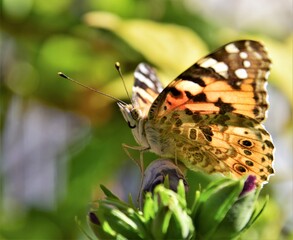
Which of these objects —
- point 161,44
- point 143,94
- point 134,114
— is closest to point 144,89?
point 143,94

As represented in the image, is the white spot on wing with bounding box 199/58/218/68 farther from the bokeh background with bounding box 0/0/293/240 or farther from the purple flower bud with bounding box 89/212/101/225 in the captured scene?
the bokeh background with bounding box 0/0/293/240

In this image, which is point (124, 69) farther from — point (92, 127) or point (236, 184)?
point (236, 184)

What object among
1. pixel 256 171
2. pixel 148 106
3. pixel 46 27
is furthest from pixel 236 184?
pixel 46 27

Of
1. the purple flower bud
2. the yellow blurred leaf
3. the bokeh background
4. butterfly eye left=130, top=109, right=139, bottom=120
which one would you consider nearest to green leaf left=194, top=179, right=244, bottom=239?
the purple flower bud

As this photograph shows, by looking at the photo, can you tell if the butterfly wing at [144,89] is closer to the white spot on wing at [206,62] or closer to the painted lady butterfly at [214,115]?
the painted lady butterfly at [214,115]

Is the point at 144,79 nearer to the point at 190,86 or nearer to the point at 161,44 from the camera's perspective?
the point at 190,86

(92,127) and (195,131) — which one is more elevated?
(195,131)

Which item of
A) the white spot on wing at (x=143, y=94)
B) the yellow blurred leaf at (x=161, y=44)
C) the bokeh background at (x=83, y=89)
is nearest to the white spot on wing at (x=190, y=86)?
the white spot on wing at (x=143, y=94)
